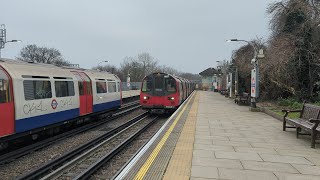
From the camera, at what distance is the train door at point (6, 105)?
9992mm

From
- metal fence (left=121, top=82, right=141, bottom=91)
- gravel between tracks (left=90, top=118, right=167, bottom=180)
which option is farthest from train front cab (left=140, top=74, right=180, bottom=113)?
metal fence (left=121, top=82, right=141, bottom=91)

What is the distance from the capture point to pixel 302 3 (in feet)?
82.8

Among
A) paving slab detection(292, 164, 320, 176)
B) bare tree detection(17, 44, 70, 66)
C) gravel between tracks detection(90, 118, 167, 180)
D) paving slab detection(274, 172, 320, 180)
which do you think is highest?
bare tree detection(17, 44, 70, 66)

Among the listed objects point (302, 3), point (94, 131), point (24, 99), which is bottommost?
point (94, 131)

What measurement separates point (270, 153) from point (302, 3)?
19.4 meters

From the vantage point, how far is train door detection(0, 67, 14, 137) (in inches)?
393

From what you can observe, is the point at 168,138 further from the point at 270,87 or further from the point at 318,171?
the point at 270,87

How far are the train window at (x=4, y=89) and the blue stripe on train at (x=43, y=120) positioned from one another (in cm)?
85

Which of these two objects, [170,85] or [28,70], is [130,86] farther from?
[28,70]

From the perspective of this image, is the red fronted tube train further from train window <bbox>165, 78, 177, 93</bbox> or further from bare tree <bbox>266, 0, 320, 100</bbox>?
bare tree <bbox>266, 0, 320, 100</bbox>

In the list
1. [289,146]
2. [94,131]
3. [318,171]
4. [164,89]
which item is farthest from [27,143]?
[164,89]

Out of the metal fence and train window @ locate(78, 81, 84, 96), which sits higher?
train window @ locate(78, 81, 84, 96)

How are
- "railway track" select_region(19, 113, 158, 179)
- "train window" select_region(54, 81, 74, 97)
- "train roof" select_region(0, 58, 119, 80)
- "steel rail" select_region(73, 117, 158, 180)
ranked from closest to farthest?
"steel rail" select_region(73, 117, 158, 180) < "railway track" select_region(19, 113, 158, 179) < "train roof" select_region(0, 58, 119, 80) < "train window" select_region(54, 81, 74, 97)

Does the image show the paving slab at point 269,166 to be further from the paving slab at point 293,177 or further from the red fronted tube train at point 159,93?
the red fronted tube train at point 159,93
